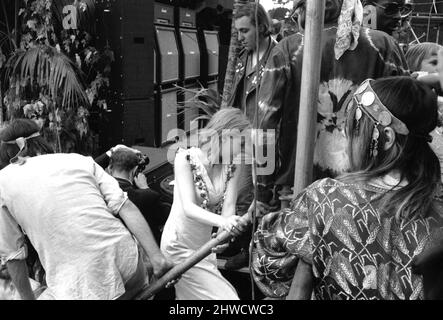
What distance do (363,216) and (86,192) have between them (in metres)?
1.25

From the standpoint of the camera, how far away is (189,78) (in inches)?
362

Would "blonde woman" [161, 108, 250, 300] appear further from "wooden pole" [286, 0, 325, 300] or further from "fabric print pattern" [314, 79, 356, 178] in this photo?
"wooden pole" [286, 0, 325, 300]

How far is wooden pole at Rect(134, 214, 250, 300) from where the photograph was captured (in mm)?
1923

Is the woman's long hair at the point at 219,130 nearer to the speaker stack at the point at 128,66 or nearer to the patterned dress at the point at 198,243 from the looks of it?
the patterned dress at the point at 198,243

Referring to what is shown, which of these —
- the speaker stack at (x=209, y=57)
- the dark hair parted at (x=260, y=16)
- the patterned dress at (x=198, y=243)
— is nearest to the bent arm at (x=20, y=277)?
the patterned dress at (x=198, y=243)

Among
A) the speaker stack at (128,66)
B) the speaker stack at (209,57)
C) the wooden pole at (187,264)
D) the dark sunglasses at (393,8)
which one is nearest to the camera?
the wooden pole at (187,264)

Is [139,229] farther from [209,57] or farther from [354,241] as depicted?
[209,57]

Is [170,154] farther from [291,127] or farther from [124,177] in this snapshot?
[291,127]

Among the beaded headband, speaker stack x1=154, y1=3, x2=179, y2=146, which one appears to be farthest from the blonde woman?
speaker stack x1=154, y1=3, x2=179, y2=146

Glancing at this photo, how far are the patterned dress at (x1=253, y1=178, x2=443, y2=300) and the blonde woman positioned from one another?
40.1 inches

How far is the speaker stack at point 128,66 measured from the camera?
577 cm

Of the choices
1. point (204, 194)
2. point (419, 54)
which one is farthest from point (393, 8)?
point (204, 194)

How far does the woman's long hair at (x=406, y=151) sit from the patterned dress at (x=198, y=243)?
1.13 m

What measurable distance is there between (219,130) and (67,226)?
0.81 m
